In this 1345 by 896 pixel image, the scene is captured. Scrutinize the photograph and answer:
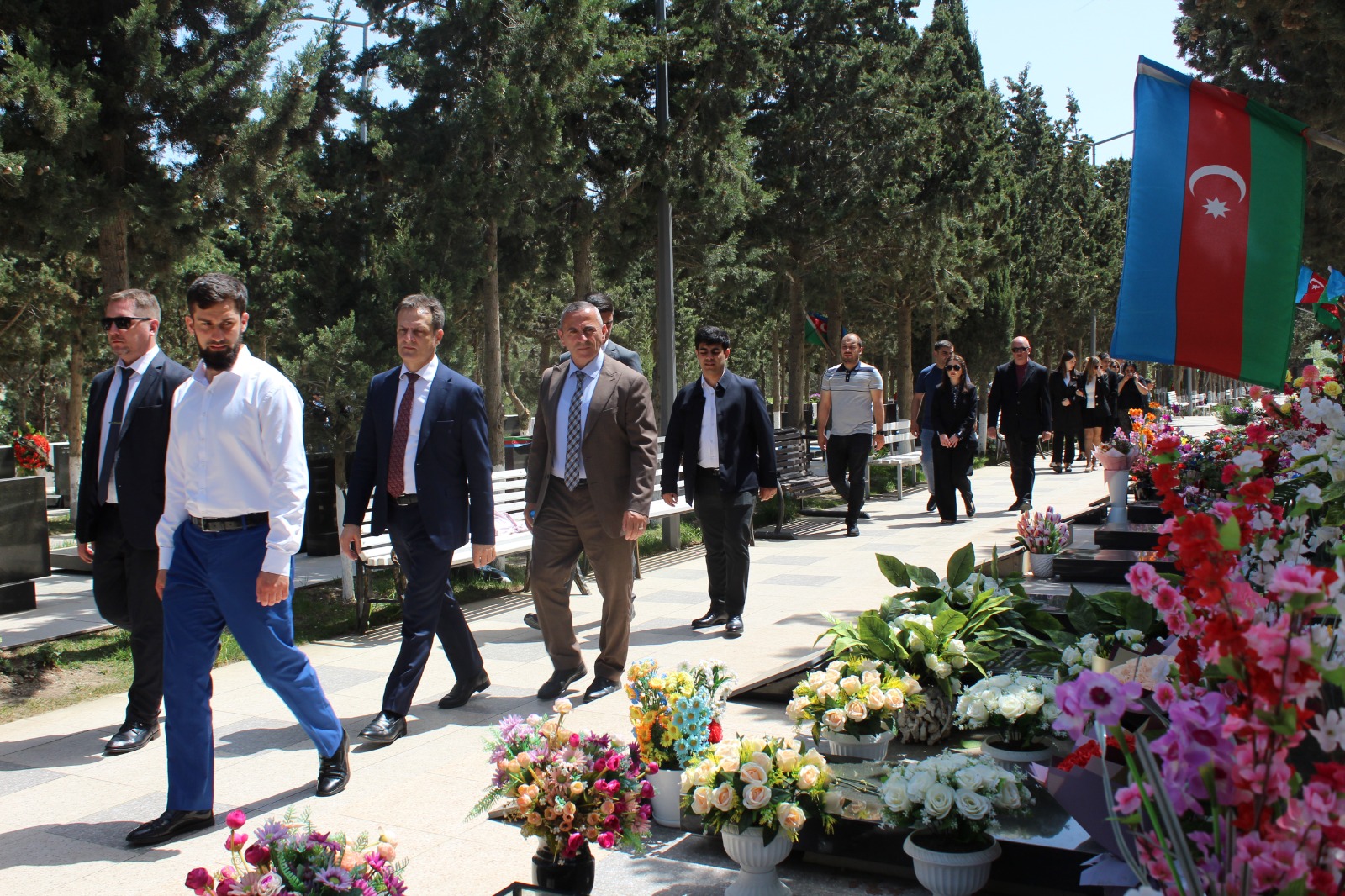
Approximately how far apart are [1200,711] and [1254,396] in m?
3.34

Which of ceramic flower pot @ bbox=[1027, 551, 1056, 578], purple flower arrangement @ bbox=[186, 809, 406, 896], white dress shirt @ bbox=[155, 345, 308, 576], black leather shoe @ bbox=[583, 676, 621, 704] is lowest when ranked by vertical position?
black leather shoe @ bbox=[583, 676, 621, 704]

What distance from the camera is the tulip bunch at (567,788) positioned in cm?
322

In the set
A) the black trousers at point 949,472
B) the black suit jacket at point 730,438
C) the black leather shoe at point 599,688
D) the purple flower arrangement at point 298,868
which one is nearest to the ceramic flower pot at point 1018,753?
the black leather shoe at point 599,688

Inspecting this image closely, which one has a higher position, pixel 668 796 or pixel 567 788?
pixel 567 788

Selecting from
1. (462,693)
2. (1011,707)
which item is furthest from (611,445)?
(1011,707)

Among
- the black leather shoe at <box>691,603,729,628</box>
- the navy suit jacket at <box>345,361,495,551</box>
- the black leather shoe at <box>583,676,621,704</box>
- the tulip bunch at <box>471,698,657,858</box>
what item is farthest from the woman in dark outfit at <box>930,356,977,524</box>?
the tulip bunch at <box>471,698,657,858</box>

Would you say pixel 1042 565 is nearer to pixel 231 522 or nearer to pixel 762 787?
pixel 762 787

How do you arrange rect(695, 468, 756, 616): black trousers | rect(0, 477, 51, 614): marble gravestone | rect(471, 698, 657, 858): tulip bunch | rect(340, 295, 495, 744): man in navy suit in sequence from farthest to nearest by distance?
1. rect(0, 477, 51, 614): marble gravestone
2. rect(695, 468, 756, 616): black trousers
3. rect(340, 295, 495, 744): man in navy suit
4. rect(471, 698, 657, 858): tulip bunch

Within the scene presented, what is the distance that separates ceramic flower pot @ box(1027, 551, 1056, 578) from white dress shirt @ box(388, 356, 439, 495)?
15.3 ft

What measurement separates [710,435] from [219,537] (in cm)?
396

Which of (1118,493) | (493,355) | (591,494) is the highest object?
(493,355)

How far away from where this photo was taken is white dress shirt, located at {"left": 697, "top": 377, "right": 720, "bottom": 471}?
763 cm

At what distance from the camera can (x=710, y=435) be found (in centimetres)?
768

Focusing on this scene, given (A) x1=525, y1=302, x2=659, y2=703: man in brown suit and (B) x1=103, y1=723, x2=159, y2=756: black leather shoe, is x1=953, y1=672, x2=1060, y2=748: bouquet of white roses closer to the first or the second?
(A) x1=525, y1=302, x2=659, y2=703: man in brown suit
